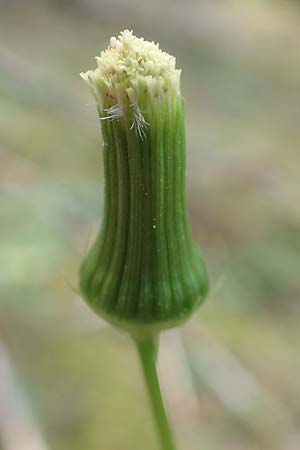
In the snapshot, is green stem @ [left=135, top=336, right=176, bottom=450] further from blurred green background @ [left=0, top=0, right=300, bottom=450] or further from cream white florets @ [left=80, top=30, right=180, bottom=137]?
cream white florets @ [left=80, top=30, right=180, bottom=137]

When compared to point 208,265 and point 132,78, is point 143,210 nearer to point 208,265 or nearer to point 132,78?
point 132,78

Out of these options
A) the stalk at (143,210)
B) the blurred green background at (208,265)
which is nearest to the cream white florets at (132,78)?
the stalk at (143,210)

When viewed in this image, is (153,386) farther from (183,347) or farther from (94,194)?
(94,194)

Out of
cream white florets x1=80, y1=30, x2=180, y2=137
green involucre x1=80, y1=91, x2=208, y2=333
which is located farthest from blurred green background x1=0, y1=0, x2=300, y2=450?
cream white florets x1=80, y1=30, x2=180, y2=137

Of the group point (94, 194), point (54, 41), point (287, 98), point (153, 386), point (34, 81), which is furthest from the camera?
point (54, 41)

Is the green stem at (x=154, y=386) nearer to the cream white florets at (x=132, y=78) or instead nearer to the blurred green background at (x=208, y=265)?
the blurred green background at (x=208, y=265)

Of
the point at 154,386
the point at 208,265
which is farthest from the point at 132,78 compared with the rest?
the point at 208,265

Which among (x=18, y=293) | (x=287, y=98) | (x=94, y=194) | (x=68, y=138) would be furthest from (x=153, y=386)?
(x=287, y=98)
